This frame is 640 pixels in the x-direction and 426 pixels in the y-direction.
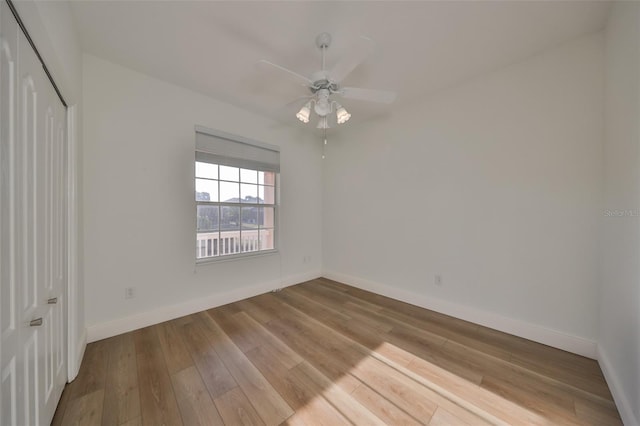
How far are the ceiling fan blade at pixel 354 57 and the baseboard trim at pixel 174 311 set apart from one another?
2.76 meters

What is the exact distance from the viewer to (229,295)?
2965mm

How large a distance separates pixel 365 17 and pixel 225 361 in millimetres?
2869

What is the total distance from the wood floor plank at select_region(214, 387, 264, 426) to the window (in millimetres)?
1681

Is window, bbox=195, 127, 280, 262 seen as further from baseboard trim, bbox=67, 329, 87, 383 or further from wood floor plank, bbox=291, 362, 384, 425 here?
wood floor plank, bbox=291, 362, 384, 425

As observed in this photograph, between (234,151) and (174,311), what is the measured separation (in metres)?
2.01

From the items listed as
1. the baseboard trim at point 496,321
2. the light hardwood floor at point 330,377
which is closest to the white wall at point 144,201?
the light hardwood floor at point 330,377

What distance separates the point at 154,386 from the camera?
61.6 inches

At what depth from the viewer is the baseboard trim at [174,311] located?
211cm

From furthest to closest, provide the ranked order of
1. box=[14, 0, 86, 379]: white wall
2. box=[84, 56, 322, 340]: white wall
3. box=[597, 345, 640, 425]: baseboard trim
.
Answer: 1. box=[84, 56, 322, 340]: white wall
2. box=[597, 345, 640, 425]: baseboard trim
3. box=[14, 0, 86, 379]: white wall

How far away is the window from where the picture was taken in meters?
2.79

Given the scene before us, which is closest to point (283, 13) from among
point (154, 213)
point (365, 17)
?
point (365, 17)

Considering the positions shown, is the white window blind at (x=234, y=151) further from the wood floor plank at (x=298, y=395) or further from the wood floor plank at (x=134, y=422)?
the wood floor plank at (x=134, y=422)

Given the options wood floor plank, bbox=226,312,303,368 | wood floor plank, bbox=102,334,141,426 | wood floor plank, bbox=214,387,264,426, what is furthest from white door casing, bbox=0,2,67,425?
wood floor plank, bbox=226,312,303,368

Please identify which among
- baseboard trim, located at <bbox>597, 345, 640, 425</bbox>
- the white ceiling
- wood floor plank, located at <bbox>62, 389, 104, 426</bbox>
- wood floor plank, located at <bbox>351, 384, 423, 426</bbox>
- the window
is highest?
the white ceiling
